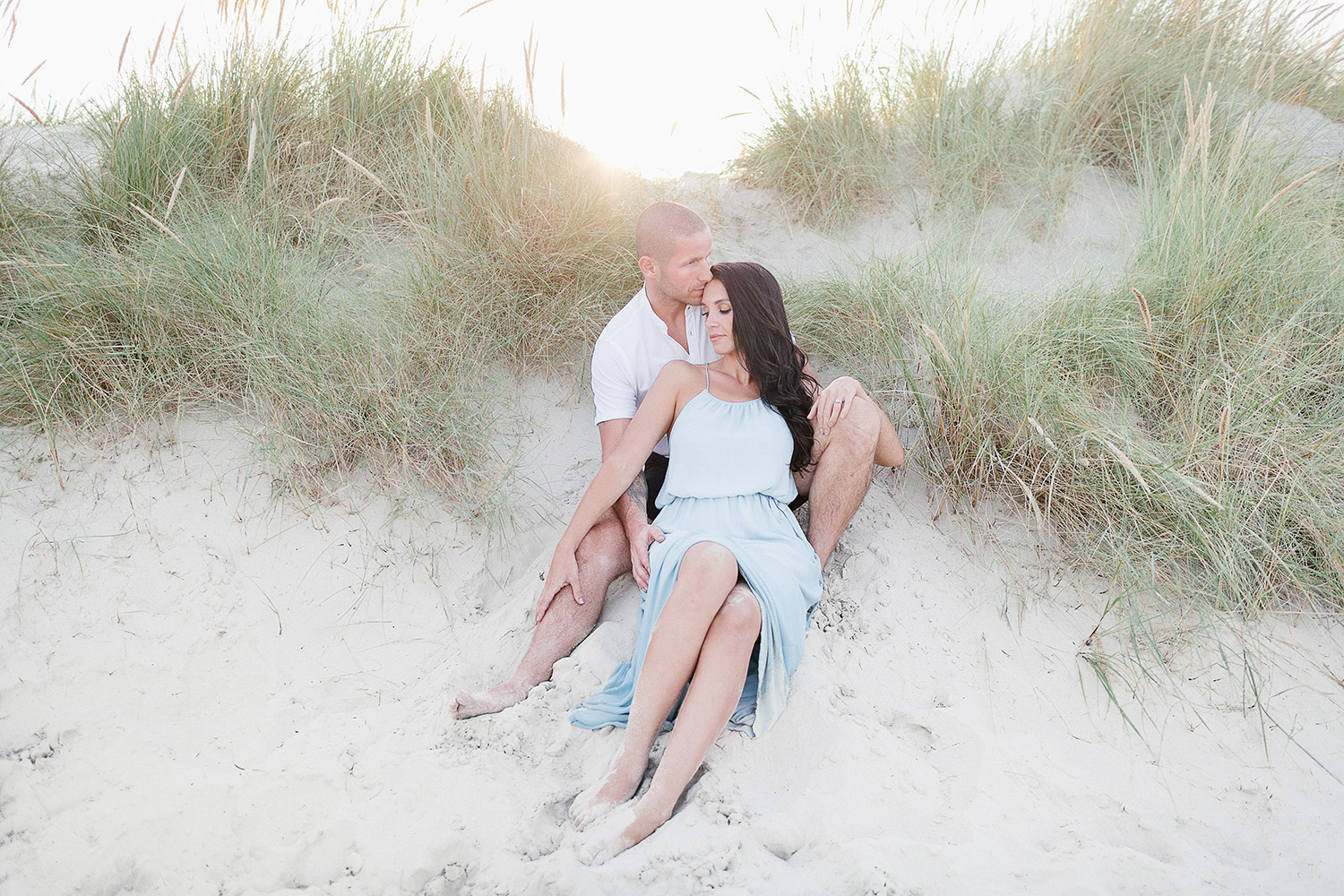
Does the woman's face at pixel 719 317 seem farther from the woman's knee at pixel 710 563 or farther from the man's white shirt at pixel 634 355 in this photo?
the woman's knee at pixel 710 563

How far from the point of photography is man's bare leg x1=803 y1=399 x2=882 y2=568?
3.04 metres

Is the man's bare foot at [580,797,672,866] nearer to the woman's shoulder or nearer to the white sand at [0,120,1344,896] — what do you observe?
the white sand at [0,120,1344,896]

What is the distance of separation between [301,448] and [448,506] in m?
0.67

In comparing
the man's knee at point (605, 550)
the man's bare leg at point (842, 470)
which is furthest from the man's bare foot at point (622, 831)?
the man's bare leg at point (842, 470)

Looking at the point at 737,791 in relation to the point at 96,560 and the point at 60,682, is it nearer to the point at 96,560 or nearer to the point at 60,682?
the point at 60,682

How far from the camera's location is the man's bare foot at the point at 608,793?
2.41 meters

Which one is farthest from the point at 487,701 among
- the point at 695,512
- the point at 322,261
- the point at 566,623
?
the point at 322,261

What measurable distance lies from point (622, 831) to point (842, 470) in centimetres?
143

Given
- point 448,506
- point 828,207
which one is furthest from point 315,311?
point 828,207

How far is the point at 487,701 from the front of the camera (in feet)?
9.14

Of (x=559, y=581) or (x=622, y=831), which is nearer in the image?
(x=622, y=831)

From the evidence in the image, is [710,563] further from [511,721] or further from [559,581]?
[511,721]

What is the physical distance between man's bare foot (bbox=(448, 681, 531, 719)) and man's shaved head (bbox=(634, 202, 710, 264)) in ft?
5.72

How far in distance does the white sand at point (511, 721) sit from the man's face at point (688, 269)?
3.47 ft
